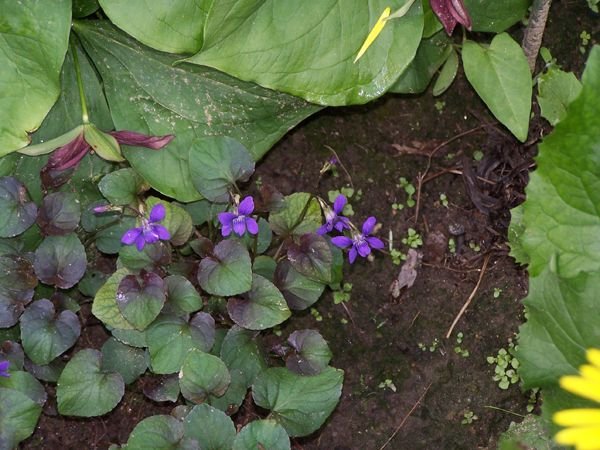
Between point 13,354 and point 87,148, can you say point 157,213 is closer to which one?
point 87,148

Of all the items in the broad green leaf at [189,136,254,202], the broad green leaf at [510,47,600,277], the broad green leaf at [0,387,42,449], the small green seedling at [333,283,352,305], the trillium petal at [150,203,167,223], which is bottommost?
the broad green leaf at [0,387,42,449]

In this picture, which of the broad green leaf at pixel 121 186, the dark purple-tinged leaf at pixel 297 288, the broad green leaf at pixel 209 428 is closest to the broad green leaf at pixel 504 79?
the dark purple-tinged leaf at pixel 297 288

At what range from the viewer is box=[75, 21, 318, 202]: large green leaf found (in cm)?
198

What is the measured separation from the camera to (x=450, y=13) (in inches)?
66.3

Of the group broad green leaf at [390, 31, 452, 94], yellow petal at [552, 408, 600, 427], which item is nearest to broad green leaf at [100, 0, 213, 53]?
broad green leaf at [390, 31, 452, 94]

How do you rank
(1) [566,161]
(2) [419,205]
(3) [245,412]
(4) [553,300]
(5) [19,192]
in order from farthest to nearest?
(2) [419,205] < (3) [245,412] < (5) [19,192] < (1) [566,161] < (4) [553,300]

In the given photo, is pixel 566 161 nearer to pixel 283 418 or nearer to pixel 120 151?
pixel 283 418

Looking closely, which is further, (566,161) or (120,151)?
(120,151)

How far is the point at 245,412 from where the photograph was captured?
6.73 ft

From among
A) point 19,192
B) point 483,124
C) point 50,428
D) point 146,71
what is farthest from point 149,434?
point 483,124

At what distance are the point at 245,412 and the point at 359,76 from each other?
84cm

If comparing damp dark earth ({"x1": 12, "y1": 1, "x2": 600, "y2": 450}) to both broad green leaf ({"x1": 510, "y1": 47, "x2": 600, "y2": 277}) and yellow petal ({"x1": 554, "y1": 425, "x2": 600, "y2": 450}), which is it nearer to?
broad green leaf ({"x1": 510, "y1": 47, "x2": 600, "y2": 277})

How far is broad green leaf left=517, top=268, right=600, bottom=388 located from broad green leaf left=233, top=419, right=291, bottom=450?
0.56 m

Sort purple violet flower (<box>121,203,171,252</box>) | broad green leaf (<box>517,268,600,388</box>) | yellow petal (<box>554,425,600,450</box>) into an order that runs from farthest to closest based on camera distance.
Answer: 1. purple violet flower (<box>121,203,171,252</box>)
2. broad green leaf (<box>517,268,600,388</box>)
3. yellow petal (<box>554,425,600,450</box>)
